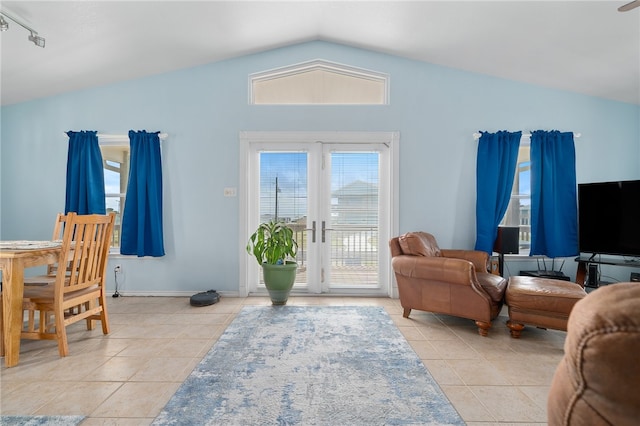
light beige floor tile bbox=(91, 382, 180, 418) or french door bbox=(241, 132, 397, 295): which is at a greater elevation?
french door bbox=(241, 132, 397, 295)

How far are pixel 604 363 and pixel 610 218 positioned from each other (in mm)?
3859

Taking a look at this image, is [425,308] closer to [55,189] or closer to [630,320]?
[630,320]

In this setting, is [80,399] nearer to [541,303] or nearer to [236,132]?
[236,132]

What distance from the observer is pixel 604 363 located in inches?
21.3

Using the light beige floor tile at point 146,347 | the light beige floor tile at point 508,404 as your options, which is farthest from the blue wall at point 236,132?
the light beige floor tile at point 508,404

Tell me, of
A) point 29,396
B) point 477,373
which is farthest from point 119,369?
point 477,373

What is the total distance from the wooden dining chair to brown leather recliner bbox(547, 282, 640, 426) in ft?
8.93

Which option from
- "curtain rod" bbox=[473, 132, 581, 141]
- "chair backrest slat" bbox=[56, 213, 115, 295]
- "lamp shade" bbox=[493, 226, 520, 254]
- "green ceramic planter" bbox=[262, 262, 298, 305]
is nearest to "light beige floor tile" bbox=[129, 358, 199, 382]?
"chair backrest slat" bbox=[56, 213, 115, 295]

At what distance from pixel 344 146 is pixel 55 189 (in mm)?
3726

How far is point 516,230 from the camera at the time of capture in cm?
357

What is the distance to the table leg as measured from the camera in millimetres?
2113

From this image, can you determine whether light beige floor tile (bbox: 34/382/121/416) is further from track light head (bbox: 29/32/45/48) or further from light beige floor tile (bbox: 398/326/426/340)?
track light head (bbox: 29/32/45/48)

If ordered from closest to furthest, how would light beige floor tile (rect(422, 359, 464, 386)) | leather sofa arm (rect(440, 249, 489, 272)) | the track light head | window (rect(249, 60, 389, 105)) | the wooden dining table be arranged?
light beige floor tile (rect(422, 359, 464, 386)), the wooden dining table, the track light head, leather sofa arm (rect(440, 249, 489, 272)), window (rect(249, 60, 389, 105))

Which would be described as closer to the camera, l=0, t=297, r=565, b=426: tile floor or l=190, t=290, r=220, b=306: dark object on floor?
l=0, t=297, r=565, b=426: tile floor
